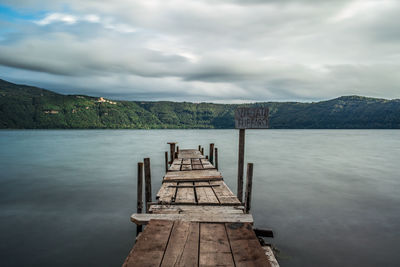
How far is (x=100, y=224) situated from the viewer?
11711 mm

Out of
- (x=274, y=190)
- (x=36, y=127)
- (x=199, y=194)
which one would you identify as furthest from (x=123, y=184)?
(x=36, y=127)

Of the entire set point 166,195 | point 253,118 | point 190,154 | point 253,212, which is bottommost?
point 253,212

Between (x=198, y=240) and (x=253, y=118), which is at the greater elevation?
(x=253, y=118)

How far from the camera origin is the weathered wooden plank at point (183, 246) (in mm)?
3379

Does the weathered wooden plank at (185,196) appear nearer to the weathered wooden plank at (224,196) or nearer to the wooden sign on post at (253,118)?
the weathered wooden plank at (224,196)

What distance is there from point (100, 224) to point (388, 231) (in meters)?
12.9

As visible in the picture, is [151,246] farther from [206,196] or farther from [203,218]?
[206,196]

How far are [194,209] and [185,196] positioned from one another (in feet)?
4.75

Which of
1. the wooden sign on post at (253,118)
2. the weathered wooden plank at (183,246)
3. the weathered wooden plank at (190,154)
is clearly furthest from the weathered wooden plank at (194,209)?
the weathered wooden plank at (190,154)

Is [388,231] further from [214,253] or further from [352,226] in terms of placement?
[214,253]

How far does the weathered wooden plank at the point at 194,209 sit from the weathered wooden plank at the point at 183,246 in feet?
4.97

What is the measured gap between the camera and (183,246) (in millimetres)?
3824

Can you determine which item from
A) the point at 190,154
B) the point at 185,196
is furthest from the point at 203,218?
the point at 190,154

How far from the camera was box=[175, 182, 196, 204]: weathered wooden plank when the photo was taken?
735 centimetres
